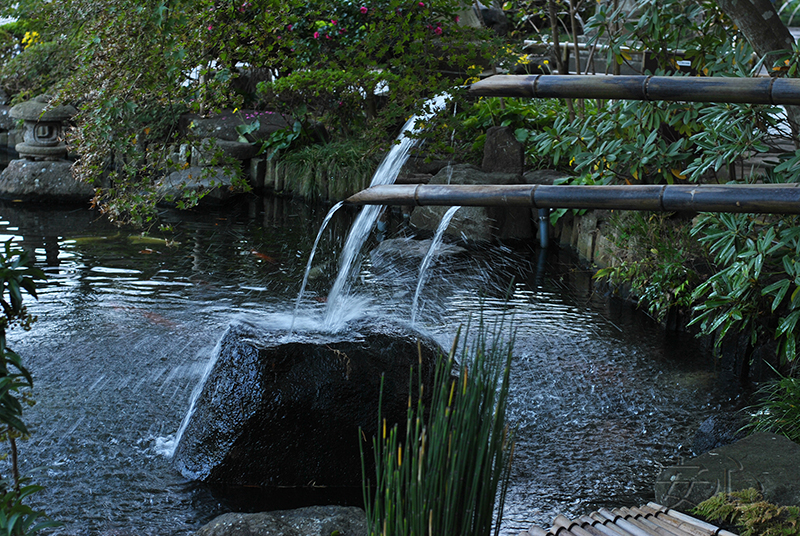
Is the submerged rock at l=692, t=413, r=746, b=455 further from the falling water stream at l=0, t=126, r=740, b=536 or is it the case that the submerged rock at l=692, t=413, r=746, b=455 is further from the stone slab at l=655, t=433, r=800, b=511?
the stone slab at l=655, t=433, r=800, b=511

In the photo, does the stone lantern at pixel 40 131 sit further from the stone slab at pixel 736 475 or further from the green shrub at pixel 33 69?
the stone slab at pixel 736 475

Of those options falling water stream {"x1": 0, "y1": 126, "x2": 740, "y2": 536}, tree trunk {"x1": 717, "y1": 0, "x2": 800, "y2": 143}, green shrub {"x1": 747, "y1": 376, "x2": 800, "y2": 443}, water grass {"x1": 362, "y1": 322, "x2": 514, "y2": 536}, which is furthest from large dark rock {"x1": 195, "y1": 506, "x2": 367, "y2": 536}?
tree trunk {"x1": 717, "y1": 0, "x2": 800, "y2": 143}

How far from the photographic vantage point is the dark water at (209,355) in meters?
3.07

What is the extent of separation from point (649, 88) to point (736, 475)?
1533mm

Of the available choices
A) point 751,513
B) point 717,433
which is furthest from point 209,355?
point 751,513

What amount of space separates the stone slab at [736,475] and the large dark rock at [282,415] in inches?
47.7

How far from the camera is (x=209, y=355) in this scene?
4.49 metres

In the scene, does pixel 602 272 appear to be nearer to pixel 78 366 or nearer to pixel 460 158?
pixel 460 158

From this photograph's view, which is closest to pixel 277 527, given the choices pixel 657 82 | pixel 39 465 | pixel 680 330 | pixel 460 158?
pixel 39 465

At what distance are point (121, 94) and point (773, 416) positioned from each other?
151 inches

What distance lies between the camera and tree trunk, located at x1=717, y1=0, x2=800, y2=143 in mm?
3652

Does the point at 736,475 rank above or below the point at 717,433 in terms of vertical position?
above

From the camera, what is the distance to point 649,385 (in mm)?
4207

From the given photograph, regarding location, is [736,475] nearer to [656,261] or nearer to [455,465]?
[455,465]
